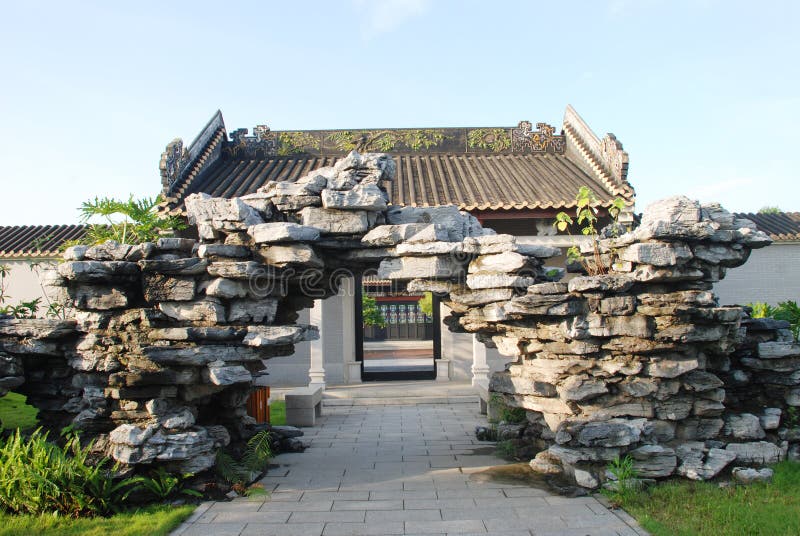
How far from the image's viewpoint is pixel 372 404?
1256 centimetres

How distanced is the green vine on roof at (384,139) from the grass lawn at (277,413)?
6534mm

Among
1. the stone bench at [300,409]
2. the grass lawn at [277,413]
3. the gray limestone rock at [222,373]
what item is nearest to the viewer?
the gray limestone rock at [222,373]

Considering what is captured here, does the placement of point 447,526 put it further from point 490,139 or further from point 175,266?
point 490,139

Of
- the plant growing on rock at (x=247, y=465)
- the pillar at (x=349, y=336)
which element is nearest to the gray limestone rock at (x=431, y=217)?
the plant growing on rock at (x=247, y=465)

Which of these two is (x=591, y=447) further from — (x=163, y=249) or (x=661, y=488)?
(x=163, y=249)

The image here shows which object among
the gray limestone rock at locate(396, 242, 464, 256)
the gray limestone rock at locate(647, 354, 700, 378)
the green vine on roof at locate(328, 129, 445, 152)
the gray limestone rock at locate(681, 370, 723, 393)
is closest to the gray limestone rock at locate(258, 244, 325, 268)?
the gray limestone rock at locate(396, 242, 464, 256)

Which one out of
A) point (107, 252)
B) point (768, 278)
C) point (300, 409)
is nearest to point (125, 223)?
point (107, 252)

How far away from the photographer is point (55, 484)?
17.7ft

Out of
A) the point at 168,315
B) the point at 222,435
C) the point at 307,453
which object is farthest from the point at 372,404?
the point at 168,315

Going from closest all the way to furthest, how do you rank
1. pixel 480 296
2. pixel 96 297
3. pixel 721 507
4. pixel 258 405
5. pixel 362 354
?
pixel 721 507
pixel 96 297
pixel 480 296
pixel 258 405
pixel 362 354

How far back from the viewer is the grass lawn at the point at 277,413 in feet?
35.0

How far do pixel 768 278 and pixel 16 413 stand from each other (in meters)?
16.6

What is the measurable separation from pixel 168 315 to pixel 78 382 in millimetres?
1286

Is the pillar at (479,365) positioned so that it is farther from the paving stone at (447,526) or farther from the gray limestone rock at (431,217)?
the paving stone at (447,526)
